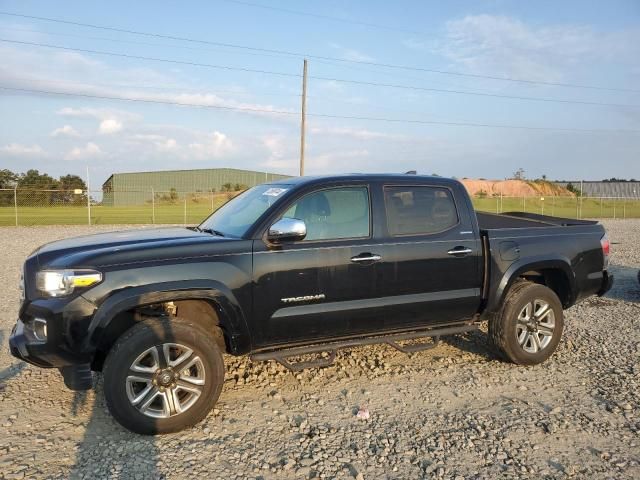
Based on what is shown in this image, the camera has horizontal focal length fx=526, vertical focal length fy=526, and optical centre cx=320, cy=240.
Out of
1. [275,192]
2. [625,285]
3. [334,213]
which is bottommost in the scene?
[625,285]

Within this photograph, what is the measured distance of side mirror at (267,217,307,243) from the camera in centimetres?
393

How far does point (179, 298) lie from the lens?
3742 mm

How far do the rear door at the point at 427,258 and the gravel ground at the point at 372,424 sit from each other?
0.67 m

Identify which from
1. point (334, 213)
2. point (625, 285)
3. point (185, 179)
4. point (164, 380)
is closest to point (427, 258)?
point (334, 213)

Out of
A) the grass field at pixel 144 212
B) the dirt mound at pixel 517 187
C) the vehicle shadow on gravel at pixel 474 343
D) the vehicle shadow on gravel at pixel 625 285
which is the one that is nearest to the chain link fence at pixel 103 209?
the grass field at pixel 144 212

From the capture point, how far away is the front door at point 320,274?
4.01 metres

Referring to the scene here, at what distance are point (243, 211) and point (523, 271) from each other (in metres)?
2.71

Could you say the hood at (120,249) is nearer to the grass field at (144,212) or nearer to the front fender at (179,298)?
the front fender at (179,298)

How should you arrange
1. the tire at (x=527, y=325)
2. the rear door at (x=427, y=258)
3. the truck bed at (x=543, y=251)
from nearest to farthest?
the rear door at (x=427, y=258) < the truck bed at (x=543, y=251) < the tire at (x=527, y=325)

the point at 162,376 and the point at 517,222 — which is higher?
the point at 517,222

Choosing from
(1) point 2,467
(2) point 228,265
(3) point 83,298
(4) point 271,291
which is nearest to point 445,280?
(4) point 271,291

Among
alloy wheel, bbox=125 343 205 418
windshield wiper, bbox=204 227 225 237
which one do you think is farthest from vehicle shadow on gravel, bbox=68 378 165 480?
windshield wiper, bbox=204 227 225 237

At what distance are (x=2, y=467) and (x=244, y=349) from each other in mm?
1688

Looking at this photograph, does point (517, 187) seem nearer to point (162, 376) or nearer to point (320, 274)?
point (320, 274)
